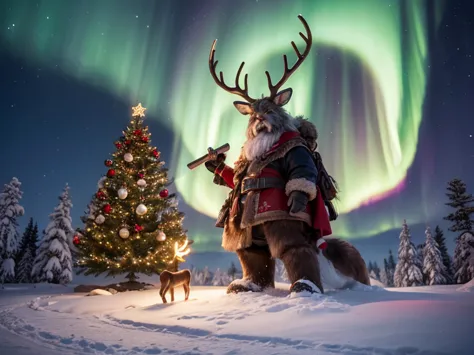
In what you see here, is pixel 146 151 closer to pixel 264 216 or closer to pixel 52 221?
pixel 264 216

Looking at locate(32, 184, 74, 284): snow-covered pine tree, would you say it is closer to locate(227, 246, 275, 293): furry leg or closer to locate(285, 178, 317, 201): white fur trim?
locate(227, 246, 275, 293): furry leg

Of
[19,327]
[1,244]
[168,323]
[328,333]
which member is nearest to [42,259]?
[1,244]

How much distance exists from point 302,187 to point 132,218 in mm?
6743

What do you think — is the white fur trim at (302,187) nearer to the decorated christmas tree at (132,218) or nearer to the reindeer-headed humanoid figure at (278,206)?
the reindeer-headed humanoid figure at (278,206)

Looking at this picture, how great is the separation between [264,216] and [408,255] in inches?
645

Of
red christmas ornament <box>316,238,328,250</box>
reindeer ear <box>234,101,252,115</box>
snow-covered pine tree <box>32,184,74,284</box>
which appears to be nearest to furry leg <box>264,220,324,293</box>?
red christmas ornament <box>316,238,328,250</box>

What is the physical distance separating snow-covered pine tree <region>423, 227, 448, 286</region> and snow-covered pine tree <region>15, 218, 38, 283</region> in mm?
21110

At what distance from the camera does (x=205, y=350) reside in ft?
6.01

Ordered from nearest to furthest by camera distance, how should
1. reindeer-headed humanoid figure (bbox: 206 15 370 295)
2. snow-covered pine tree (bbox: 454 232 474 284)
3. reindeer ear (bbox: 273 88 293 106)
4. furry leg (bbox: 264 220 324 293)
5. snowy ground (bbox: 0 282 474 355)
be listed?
1. snowy ground (bbox: 0 282 474 355)
2. furry leg (bbox: 264 220 324 293)
3. reindeer-headed humanoid figure (bbox: 206 15 370 295)
4. reindeer ear (bbox: 273 88 293 106)
5. snow-covered pine tree (bbox: 454 232 474 284)

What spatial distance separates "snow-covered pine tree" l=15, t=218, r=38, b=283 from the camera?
19266 millimetres

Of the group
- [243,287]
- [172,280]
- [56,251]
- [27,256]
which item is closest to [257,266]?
[243,287]

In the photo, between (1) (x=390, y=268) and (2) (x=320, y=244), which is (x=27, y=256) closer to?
(2) (x=320, y=244)

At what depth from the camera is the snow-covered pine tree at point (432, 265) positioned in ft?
48.8

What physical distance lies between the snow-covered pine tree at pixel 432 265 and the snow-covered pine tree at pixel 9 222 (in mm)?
17856
